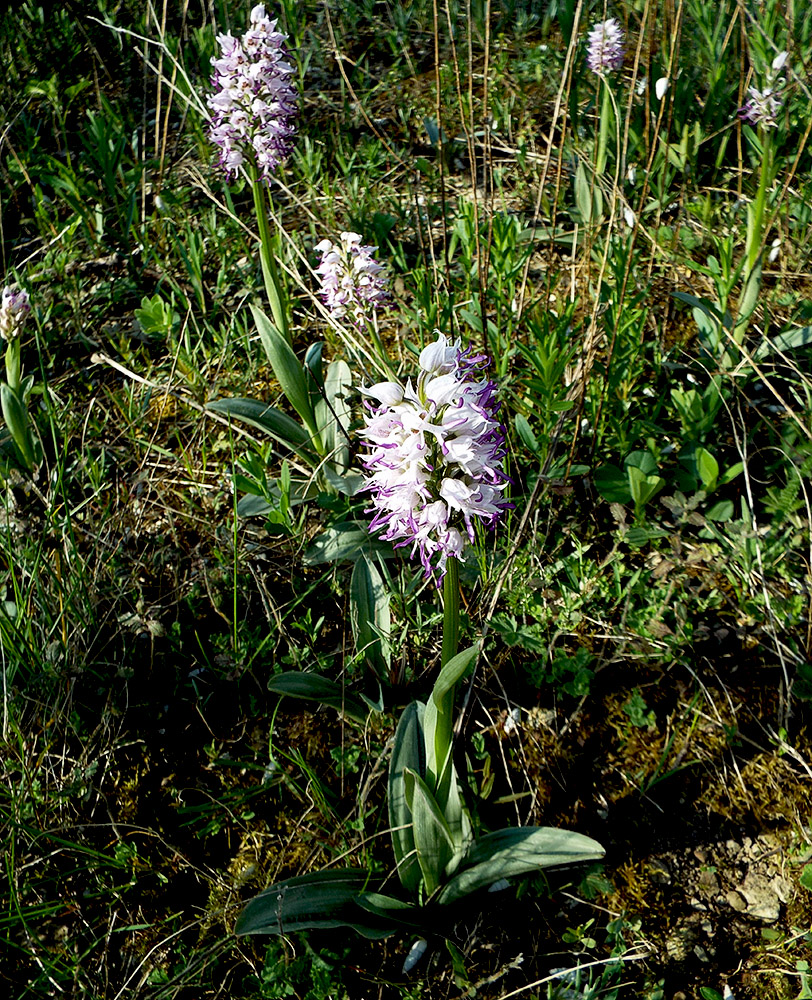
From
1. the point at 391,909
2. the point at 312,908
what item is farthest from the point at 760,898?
the point at 312,908

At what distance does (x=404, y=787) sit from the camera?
1696 mm

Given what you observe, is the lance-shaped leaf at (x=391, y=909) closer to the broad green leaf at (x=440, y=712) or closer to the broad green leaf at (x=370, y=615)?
the broad green leaf at (x=440, y=712)

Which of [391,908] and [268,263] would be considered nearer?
[391,908]

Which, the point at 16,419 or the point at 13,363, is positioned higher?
the point at 13,363

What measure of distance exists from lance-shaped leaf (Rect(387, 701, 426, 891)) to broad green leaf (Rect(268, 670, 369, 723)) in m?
0.17

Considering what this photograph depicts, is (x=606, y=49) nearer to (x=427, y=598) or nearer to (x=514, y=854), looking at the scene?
(x=427, y=598)

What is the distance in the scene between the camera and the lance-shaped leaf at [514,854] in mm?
1579

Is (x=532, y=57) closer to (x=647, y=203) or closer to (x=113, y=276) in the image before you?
(x=647, y=203)

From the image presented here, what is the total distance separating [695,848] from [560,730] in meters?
0.39

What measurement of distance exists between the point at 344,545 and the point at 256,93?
4.26 feet

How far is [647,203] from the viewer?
10.5 ft

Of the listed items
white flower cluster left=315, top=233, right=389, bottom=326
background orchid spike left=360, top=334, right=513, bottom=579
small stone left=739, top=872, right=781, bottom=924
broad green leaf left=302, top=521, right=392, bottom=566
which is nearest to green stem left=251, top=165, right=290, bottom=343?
white flower cluster left=315, top=233, right=389, bottom=326

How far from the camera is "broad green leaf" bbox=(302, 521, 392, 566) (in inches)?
88.2

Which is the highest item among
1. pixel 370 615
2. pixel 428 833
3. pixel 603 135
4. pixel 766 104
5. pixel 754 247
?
pixel 766 104
